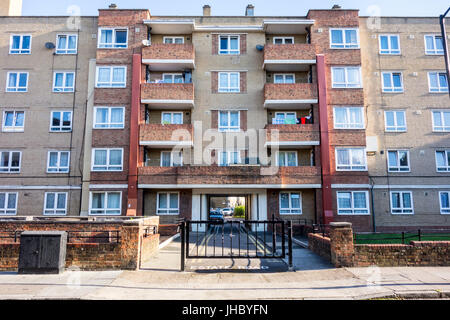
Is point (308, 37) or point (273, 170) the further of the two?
point (308, 37)

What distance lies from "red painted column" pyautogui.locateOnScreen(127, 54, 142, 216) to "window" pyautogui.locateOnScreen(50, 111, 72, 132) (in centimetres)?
499

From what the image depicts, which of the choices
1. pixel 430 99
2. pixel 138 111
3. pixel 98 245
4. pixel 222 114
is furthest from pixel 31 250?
pixel 430 99

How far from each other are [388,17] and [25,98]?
93.7 feet

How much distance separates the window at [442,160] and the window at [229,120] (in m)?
15.0

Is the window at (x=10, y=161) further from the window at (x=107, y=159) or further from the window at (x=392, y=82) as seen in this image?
the window at (x=392, y=82)

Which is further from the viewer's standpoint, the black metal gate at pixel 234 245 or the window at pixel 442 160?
the window at pixel 442 160

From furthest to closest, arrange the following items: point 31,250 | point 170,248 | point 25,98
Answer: point 25,98
point 170,248
point 31,250

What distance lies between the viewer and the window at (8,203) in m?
23.0

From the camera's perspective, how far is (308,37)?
82.8 ft

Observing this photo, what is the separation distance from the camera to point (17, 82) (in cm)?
2442

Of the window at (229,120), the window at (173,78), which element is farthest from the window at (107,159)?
the window at (229,120)

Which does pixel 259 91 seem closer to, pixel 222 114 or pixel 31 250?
pixel 222 114

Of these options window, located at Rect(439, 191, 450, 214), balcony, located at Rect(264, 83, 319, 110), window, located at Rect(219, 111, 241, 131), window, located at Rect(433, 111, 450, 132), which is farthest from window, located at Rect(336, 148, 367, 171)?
window, located at Rect(219, 111, 241, 131)

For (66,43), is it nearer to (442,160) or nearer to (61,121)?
(61,121)
